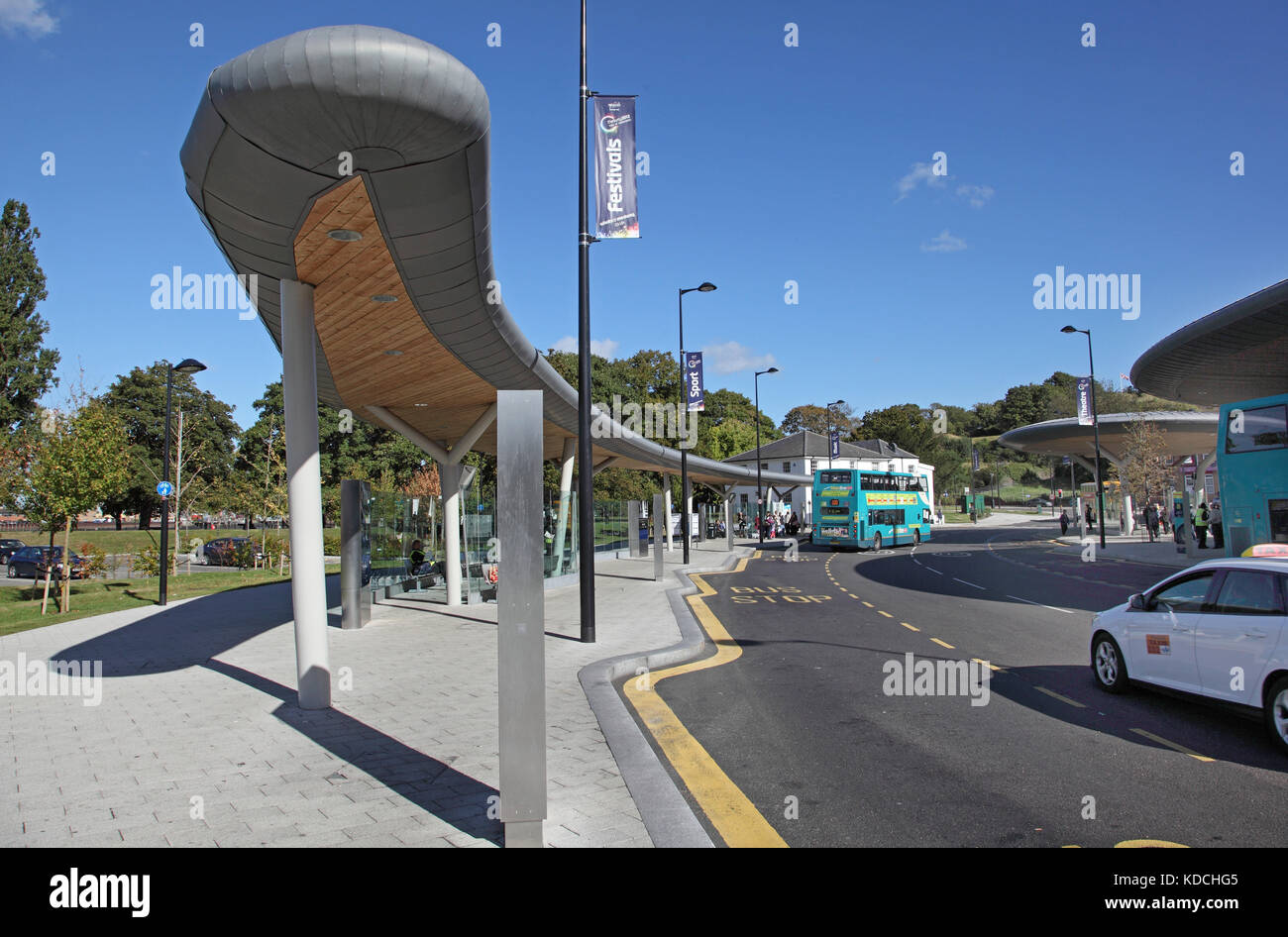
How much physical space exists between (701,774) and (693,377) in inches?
920

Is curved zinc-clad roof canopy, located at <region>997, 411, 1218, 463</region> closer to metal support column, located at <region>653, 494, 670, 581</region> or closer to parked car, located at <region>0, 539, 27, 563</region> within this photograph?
metal support column, located at <region>653, 494, 670, 581</region>

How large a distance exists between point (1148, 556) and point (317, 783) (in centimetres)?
3316

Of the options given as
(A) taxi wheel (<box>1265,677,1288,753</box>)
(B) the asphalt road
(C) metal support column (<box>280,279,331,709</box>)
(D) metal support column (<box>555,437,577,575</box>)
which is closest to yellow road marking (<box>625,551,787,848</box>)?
A: (B) the asphalt road

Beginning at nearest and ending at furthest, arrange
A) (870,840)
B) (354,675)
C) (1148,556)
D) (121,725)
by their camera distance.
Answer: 1. (870,840)
2. (121,725)
3. (354,675)
4. (1148,556)

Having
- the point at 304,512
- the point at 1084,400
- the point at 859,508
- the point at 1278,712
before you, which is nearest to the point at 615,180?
the point at 304,512

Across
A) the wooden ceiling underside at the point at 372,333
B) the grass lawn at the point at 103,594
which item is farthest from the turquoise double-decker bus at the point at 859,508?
the grass lawn at the point at 103,594

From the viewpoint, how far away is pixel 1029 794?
5172 millimetres

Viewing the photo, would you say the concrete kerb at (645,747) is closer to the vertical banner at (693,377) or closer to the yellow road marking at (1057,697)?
the yellow road marking at (1057,697)

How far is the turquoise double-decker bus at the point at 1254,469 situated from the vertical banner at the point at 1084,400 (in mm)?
22996

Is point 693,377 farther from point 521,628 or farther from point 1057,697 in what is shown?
point 521,628

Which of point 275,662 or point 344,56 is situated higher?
point 344,56

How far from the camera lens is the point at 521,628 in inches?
175

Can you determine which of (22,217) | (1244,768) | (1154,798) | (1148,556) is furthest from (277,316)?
(22,217)
